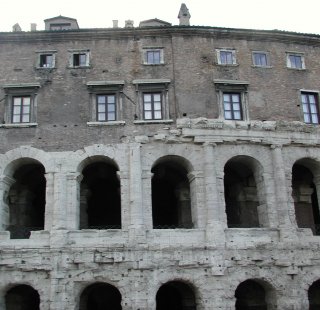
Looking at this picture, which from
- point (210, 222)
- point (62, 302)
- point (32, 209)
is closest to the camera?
point (62, 302)

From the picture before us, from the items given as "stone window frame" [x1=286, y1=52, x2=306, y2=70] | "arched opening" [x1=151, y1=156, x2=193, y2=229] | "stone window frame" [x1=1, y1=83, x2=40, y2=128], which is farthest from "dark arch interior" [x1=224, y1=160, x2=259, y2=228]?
"stone window frame" [x1=1, y1=83, x2=40, y2=128]

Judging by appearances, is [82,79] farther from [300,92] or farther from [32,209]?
[300,92]

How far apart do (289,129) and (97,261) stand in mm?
9626

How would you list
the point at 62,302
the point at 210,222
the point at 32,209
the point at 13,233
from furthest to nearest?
the point at 32,209
the point at 13,233
the point at 210,222
the point at 62,302

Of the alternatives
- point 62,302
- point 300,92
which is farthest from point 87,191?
point 300,92

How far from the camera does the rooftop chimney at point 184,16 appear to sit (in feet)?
75.7

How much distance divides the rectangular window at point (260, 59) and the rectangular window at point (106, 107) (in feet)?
21.5

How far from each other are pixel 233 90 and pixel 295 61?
3.59 metres

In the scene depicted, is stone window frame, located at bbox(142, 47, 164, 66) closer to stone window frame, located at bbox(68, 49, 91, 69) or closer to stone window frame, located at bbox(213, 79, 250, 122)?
stone window frame, located at bbox(68, 49, 91, 69)

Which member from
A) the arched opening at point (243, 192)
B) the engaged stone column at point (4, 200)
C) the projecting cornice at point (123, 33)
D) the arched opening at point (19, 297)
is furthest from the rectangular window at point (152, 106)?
the arched opening at point (19, 297)

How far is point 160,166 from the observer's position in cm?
2180

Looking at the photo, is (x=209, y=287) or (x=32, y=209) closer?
(x=209, y=287)

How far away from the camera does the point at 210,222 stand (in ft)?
61.1

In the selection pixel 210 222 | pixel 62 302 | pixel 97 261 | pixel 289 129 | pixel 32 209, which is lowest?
pixel 62 302
